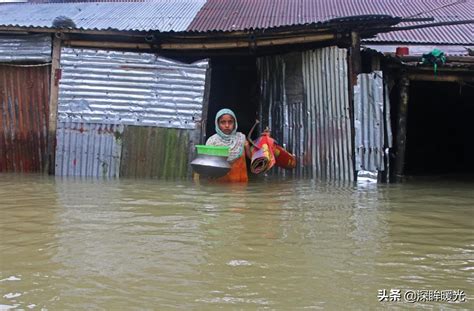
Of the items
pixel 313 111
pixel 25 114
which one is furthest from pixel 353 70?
pixel 25 114

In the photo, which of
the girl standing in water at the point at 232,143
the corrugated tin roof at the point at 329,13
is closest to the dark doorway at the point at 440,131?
the corrugated tin roof at the point at 329,13

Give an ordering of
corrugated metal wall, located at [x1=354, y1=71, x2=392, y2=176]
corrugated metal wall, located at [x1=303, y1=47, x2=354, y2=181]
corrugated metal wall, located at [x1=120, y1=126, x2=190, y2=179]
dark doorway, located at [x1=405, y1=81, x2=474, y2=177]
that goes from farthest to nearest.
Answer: dark doorway, located at [x1=405, y1=81, x2=474, y2=177] < corrugated metal wall, located at [x1=120, y1=126, x2=190, y2=179] < corrugated metal wall, located at [x1=303, y1=47, x2=354, y2=181] < corrugated metal wall, located at [x1=354, y1=71, x2=392, y2=176]

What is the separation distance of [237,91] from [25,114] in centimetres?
365

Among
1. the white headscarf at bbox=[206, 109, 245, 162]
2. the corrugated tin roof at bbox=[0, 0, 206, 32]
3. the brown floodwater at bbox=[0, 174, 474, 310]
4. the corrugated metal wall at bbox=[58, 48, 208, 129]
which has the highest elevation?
the corrugated tin roof at bbox=[0, 0, 206, 32]

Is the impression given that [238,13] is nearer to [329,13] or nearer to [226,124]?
[329,13]

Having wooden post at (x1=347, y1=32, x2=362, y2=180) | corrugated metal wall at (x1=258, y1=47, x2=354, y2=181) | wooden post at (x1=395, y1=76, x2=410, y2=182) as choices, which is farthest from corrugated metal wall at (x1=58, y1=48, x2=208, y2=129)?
wooden post at (x1=395, y1=76, x2=410, y2=182)

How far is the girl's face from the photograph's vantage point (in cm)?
726

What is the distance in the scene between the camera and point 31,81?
8391mm

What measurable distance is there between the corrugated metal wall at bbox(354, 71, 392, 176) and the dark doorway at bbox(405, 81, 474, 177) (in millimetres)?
3897

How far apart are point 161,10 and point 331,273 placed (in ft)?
27.7

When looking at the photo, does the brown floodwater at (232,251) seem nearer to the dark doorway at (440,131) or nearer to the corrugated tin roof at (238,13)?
the corrugated tin roof at (238,13)

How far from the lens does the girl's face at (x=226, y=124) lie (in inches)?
286

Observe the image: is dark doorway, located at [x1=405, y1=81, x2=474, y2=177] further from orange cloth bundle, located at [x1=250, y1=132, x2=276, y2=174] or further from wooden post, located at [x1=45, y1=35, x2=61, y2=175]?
wooden post, located at [x1=45, y1=35, x2=61, y2=175]

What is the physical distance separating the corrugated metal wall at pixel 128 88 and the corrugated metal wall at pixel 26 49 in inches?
13.0
